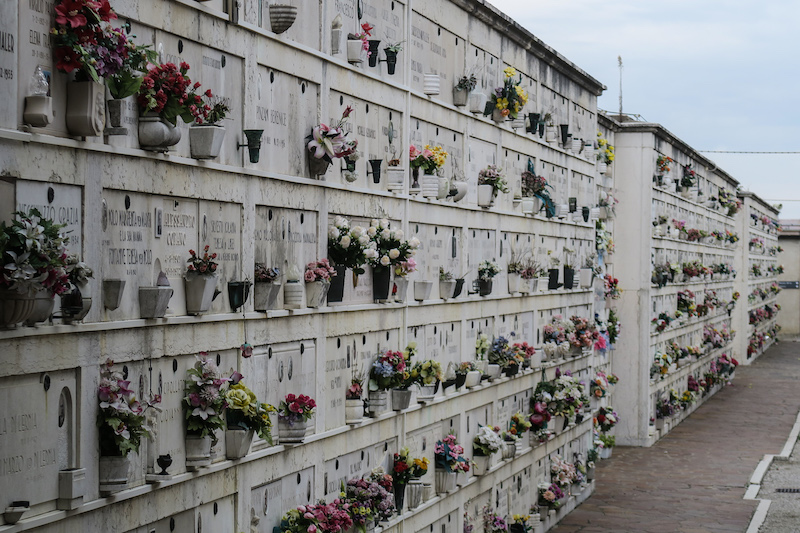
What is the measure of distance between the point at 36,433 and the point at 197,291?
5.20ft

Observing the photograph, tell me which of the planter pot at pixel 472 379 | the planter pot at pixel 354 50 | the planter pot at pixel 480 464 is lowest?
the planter pot at pixel 480 464

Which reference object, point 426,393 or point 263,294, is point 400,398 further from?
point 263,294

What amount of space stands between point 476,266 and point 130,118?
23.4 ft

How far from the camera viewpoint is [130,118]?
19.6ft

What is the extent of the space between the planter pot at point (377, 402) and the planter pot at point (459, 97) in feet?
12.7

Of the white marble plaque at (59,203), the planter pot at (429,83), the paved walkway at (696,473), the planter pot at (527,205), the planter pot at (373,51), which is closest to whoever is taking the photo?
the white marble plaque at (59,203)

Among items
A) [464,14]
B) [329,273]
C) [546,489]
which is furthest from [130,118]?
[546,489]

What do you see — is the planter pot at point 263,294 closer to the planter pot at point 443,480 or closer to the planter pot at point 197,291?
the planter pot at point 197,291

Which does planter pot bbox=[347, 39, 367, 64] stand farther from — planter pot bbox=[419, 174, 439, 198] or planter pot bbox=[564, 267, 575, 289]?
planter pot bbox=[564, 267, 575, 289]

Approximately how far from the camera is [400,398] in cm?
983

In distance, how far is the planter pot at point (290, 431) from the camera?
789cm

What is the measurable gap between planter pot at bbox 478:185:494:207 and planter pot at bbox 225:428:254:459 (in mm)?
6198

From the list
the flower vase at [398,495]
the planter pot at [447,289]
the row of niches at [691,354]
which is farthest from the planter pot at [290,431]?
the row of niches at [691,354]

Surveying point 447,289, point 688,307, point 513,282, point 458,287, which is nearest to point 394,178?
point 447,289
